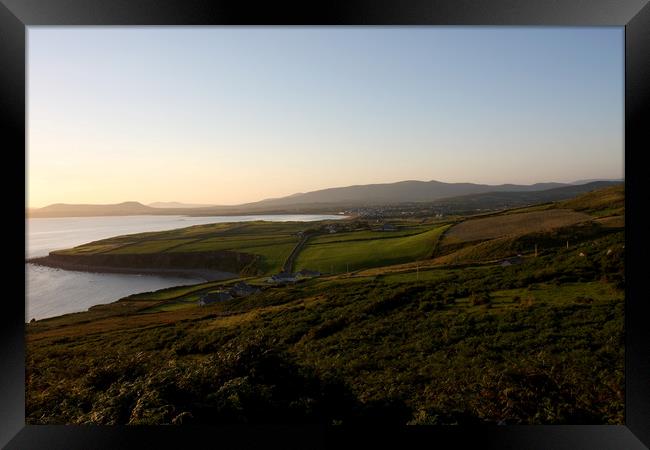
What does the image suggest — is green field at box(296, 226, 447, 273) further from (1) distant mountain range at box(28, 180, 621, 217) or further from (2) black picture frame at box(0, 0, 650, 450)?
(2) black picture frame at box(0, 0, 650, 450)

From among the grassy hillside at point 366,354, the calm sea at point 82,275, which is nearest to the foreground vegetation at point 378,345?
the grassy hillside at point 366,354

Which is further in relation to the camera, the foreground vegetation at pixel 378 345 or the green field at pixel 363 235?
the green field at pixel 363 235

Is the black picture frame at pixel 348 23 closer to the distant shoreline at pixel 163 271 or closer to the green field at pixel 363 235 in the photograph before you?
the distant shoreline at pixel 163 271

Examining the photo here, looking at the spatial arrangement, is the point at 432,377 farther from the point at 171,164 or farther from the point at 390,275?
the point at 171,164

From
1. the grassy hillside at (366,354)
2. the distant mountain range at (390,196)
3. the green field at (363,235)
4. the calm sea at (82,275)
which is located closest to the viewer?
the grassy hillside at (366,354)

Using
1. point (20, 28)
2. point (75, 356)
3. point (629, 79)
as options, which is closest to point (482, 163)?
point (629, 79)

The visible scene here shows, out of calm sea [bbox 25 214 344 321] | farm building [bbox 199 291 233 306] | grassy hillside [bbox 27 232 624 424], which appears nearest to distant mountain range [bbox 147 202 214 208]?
calm sea [bbox 25 214 344 321]
